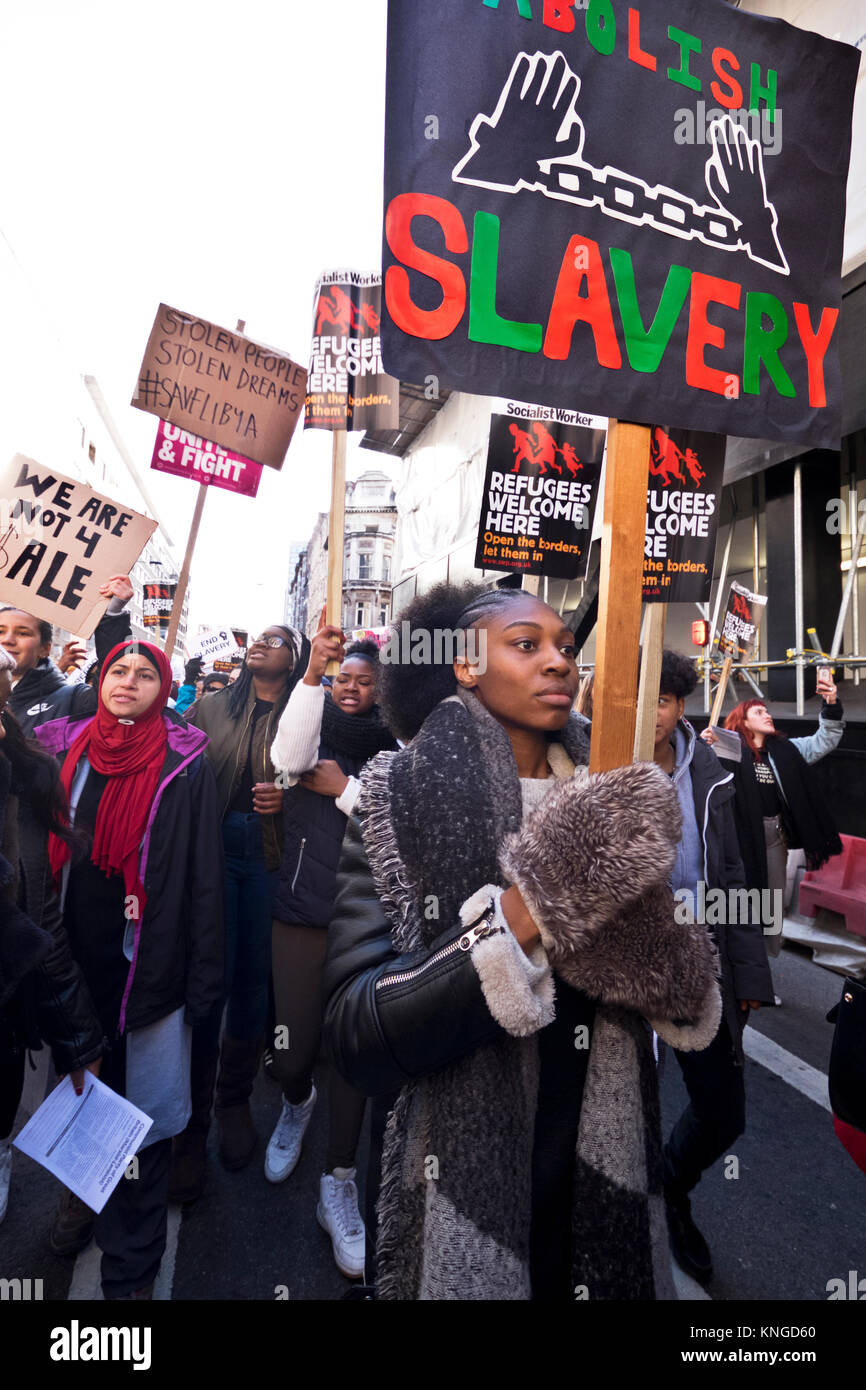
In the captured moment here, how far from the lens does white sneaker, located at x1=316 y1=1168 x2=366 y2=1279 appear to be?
93.4 inches

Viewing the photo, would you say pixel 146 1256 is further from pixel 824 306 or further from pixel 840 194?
pixel 840 194

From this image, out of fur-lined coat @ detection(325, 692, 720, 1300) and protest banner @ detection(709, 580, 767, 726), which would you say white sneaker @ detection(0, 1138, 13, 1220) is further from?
protest banner @ detection(709, 580, 767, 726)

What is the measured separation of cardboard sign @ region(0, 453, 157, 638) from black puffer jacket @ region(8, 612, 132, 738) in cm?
37

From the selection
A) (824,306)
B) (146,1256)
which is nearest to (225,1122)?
(146,1256)

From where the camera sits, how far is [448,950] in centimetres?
119

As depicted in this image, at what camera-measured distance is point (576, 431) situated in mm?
6023

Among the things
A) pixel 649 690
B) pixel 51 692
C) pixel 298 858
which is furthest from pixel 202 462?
pixel 649 690

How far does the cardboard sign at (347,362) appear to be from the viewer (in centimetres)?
339

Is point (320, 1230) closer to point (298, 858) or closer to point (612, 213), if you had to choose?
point (298, 858)

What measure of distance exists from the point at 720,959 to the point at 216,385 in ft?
12.0

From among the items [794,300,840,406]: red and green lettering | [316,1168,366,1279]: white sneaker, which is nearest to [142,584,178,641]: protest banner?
[316,1168,366,1279]: white sneaker

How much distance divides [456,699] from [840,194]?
1886 millimetres

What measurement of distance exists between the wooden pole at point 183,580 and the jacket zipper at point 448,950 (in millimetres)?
2255

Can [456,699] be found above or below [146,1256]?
above
